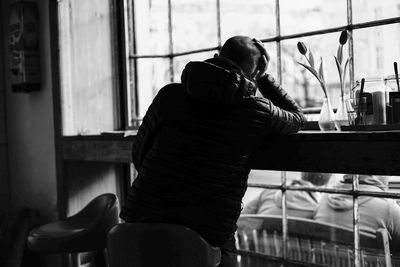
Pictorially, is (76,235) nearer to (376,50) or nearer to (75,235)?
(75,235)

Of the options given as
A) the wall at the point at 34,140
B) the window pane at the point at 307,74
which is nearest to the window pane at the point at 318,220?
the window pane at the point at 307,74

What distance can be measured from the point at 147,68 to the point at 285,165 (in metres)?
1.69

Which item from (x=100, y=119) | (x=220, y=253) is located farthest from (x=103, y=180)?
(x=220, y=253)

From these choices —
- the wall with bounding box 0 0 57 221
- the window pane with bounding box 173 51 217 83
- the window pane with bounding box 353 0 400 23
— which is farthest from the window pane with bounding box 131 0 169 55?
the window pane with bounding box 353 0 400 23

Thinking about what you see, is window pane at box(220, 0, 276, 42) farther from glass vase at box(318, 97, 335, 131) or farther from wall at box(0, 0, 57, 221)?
wall at box(0, 0, 57, 221)

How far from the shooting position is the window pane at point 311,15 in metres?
2.64

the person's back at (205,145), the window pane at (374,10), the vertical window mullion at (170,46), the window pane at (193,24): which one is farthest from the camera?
the vertical window mullion at (170,46)

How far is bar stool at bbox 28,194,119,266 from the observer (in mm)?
2576

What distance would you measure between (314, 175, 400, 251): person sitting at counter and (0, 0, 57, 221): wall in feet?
6.21

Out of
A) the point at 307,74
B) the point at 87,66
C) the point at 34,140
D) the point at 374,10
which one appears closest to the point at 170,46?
the point at 87,66

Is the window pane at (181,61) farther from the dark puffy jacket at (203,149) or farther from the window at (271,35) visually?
the dark puffy jacket at (203,149)

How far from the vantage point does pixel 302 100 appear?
2924 millimetres

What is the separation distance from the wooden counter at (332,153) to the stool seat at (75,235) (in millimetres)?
892

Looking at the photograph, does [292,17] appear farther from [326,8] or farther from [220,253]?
[220,253]
